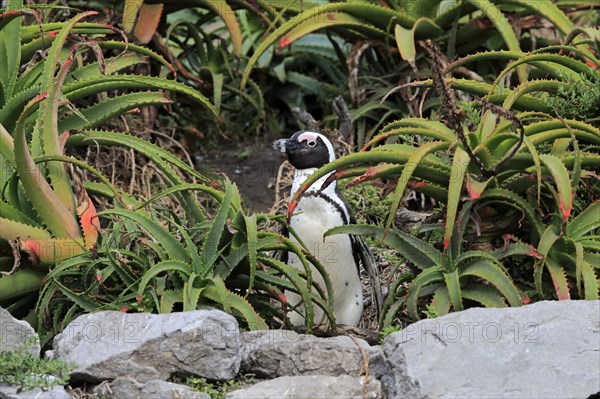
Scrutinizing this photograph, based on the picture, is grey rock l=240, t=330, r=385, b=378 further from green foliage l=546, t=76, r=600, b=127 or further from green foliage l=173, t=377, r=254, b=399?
green foliage l=546, t=76, r=600, b=127

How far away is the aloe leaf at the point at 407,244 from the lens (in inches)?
200

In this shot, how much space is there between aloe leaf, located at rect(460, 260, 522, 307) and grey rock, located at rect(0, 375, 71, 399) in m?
1.64

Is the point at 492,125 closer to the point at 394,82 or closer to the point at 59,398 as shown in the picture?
the point at 59,398

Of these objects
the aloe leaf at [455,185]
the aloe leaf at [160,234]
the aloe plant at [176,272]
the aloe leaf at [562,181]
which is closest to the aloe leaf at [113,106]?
the aloe plant at [176,272]

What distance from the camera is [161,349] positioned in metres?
4.48

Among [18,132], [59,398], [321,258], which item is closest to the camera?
[59,398]

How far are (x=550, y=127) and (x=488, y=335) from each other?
1109 millimetres

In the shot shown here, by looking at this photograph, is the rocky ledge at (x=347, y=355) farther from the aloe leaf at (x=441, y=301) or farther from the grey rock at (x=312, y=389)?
the aloe leaf at (x=441, y=301)

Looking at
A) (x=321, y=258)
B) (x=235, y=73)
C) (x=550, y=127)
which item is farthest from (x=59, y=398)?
(x=235, y=73)

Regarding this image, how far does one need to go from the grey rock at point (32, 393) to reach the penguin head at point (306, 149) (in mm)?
2081

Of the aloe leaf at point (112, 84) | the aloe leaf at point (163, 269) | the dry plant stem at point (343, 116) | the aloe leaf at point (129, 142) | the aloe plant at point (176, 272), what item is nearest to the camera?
the aloe leaf at point (163, 269)

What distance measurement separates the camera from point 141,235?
5.11 metres

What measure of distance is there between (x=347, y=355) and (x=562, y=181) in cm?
102

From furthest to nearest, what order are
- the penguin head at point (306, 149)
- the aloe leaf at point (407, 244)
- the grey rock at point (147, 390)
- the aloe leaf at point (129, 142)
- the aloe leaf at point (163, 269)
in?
the penguin head at point (306, 149) → the aloe leaf at point (129, 142) → the aloe leaf at point (407, 244) → the aloe leaf at point (163, 269) → the grey rock at point (147, 390)
